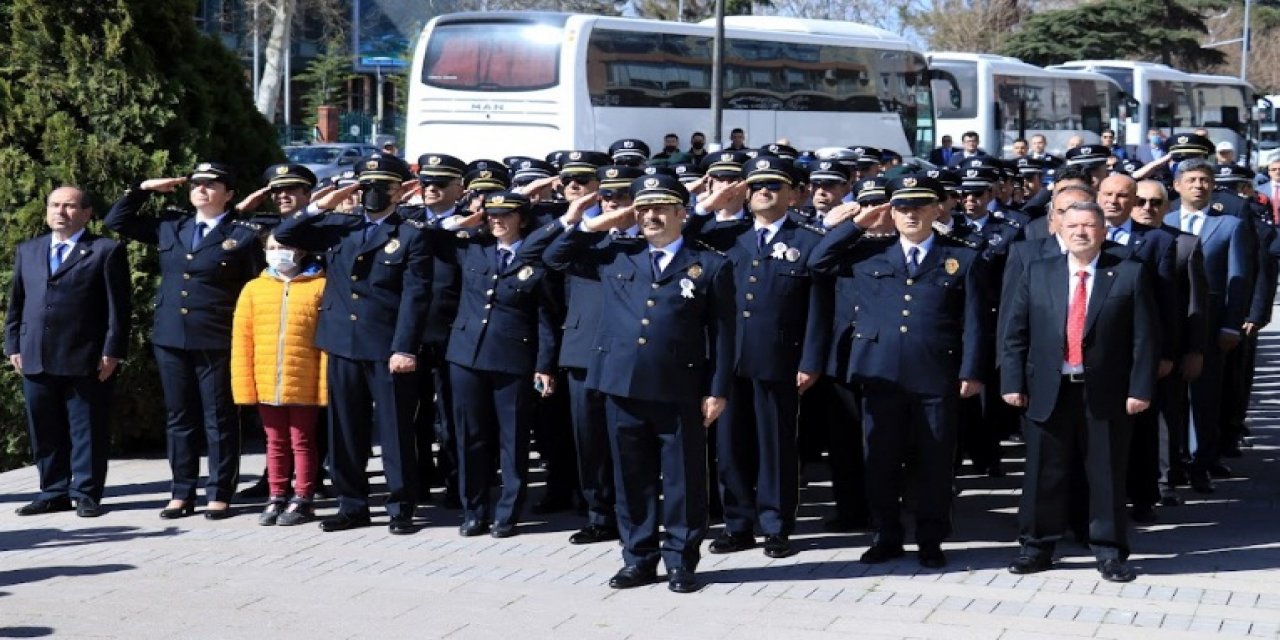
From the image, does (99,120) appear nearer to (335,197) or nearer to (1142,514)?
(335,197)

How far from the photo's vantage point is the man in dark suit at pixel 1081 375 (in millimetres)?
7984

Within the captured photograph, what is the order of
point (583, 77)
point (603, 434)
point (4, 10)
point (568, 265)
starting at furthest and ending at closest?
point (583, 77) < point (4, 10) < point (603, 434) < point (568, 265)

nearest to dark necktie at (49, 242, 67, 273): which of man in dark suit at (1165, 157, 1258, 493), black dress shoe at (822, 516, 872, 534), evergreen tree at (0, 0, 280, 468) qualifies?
evergreen tree at (0, 0, 280, 468)

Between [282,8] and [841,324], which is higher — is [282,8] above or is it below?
above

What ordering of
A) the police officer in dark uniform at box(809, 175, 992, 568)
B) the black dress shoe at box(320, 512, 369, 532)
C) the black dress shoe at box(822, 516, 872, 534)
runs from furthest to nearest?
the black dress shoe at box(320, 512, 369, 532) → the black dress shoe at box(822, 516, 872, 534) → the police officer in dark uniform at box(809, 175, 992, 568)

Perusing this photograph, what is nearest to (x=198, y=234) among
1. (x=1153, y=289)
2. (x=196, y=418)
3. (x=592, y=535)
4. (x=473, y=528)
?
(x=196, y=418)

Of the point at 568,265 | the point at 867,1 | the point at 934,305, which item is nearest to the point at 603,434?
the point at 568,265

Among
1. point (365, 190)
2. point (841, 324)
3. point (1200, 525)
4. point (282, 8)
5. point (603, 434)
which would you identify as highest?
point (282, 8)

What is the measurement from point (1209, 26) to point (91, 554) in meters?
71.8

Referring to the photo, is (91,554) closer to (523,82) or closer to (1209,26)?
(523,82)

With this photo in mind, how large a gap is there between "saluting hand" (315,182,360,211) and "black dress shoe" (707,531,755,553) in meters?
2.65

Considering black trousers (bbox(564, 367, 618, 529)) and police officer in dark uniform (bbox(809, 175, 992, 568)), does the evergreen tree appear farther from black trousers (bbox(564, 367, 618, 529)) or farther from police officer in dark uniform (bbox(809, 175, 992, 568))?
police officer in dark uniform (bbox(809, 175, 992, 568))

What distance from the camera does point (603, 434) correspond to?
29.8ft

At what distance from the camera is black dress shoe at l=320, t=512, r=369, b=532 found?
945 cm
